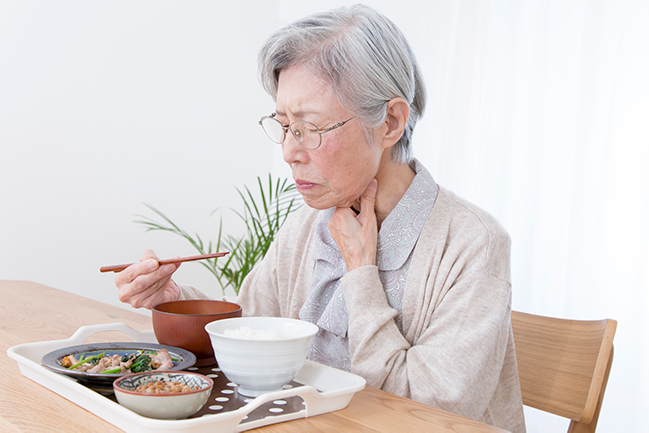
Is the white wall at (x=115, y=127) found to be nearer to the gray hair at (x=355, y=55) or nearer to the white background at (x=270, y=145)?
Result: the white background at (x=270, y=145)

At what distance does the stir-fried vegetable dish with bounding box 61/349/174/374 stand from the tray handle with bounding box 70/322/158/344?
0.63ft

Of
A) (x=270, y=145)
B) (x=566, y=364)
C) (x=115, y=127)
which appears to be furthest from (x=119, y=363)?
(x=270, y=145)

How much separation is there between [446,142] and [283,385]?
224 cm

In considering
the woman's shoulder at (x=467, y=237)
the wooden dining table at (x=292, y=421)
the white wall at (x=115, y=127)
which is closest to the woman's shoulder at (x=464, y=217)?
the woman's shoulder at (x=467, y=237)

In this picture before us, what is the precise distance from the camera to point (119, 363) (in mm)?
796

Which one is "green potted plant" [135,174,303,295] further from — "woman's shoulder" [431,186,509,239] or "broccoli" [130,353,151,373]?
"broccoli" [130,353,151,373]

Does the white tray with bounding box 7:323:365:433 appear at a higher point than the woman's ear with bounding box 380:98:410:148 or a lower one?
lower

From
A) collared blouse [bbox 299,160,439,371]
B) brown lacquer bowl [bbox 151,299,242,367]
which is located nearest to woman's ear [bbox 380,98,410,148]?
collared blouse [bbox 299,160,439,371]

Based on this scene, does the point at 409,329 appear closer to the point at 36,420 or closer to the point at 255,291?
the point at 255,291

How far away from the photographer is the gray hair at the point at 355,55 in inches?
42.8

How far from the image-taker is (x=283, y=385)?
0.81m

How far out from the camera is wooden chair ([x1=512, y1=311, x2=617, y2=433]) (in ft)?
3.72

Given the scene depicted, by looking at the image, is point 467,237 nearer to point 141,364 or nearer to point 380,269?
point 380,269

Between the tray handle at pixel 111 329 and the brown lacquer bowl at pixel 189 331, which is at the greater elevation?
the brown lacquer bowl at pixel 189 331
